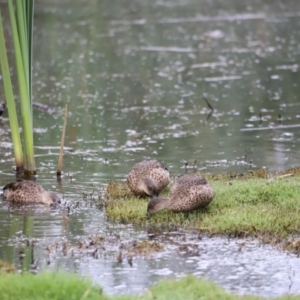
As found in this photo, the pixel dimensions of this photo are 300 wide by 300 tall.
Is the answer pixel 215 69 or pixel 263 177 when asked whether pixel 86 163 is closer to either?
pixel 263 177

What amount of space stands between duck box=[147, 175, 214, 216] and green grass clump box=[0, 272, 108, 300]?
346cm

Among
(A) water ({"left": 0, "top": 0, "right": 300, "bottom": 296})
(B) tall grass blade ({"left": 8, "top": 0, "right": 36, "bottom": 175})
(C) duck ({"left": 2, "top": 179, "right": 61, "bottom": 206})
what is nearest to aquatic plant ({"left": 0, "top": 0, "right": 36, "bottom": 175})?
(B) tall grass blade ({"left": 8, "top": 0, "right": 36, "bottom": 175})

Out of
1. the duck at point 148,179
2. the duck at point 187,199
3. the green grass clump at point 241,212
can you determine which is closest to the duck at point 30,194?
the green grass clump at point 241,212

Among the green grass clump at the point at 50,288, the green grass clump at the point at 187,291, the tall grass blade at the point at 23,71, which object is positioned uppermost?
the tall grass blade at the point at 23,71

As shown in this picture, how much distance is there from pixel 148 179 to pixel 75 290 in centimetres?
474

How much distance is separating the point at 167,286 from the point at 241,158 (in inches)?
334

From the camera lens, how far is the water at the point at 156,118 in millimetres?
9438

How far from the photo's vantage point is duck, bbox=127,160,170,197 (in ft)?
39.6

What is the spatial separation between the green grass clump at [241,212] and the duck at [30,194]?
831 millimetres

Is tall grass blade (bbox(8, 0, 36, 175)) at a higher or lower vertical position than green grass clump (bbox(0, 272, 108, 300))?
higher

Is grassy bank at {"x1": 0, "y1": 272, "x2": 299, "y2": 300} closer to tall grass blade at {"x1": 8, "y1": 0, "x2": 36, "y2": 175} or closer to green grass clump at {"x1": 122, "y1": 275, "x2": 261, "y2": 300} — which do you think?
green grass clump at {"x1": 122, "y1": 275, "x2": 261, "y2": 300}

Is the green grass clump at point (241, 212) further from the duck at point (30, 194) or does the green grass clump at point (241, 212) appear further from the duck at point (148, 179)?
the duck at point (30, 194)

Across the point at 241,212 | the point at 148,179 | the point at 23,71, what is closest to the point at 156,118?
the point at 23,71

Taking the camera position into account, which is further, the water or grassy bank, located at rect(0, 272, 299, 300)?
the water
